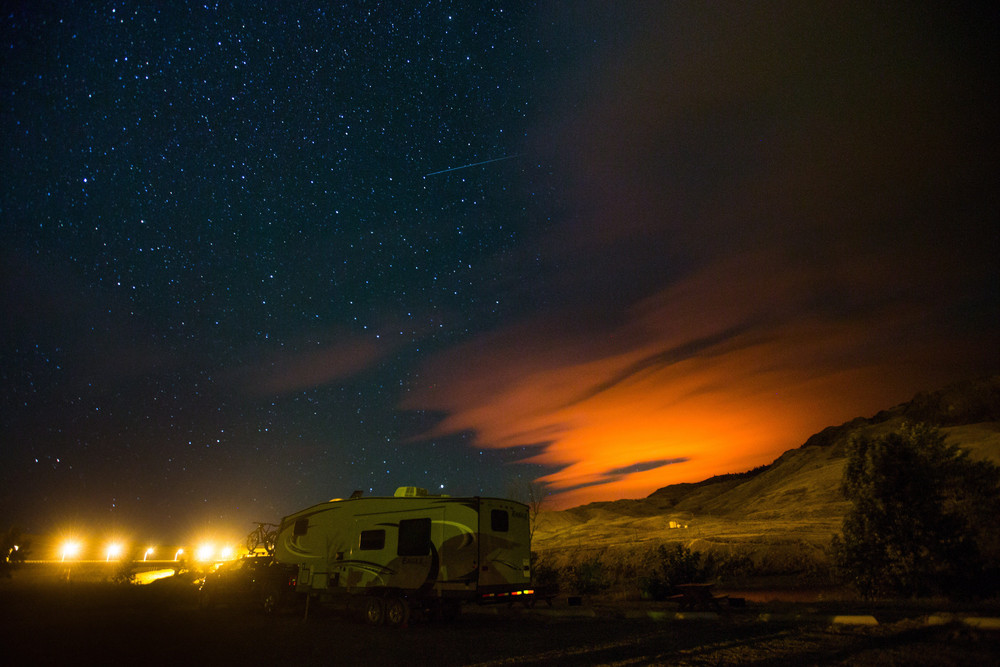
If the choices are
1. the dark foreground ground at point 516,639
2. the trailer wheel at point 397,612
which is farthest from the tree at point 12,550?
the trailer wheel at point 397,612

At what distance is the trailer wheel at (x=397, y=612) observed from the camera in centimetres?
1321

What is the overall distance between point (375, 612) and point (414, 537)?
220 cm

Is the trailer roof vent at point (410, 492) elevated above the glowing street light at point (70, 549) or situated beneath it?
elevated above

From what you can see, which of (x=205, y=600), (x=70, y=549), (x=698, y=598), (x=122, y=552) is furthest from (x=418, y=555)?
(x=70, y=549)

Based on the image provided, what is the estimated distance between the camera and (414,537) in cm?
1396

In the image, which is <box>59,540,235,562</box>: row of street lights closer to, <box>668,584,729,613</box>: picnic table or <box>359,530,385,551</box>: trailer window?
<box>359,530,385,551</box>: trailer window

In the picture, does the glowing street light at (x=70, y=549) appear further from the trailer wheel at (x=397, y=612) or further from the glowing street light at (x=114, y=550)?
the trailer wheel at (x=397, y=612)

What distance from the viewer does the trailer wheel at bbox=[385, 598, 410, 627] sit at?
43.3ft

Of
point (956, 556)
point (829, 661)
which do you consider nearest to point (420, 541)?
point (829, 661)

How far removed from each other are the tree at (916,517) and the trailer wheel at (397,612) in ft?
43.2

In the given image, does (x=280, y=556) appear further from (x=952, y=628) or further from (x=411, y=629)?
(x=952, y=628)

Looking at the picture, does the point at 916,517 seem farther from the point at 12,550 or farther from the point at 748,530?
the point at 12,550

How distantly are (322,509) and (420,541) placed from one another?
4.46 m

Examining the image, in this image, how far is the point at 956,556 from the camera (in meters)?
15.1
